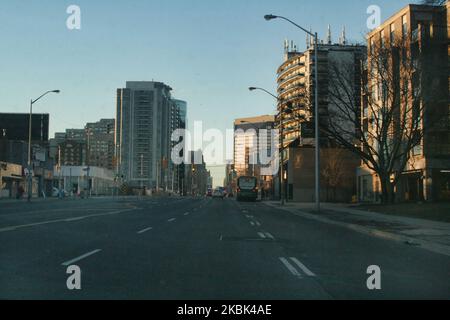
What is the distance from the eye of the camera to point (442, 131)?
44.6 meters

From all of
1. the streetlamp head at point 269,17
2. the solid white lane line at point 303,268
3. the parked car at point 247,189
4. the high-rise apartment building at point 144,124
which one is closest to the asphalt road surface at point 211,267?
the solid white lane line at point 303,268

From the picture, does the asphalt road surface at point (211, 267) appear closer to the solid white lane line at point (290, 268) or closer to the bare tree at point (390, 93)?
the solid white lane line at point (290, 268)

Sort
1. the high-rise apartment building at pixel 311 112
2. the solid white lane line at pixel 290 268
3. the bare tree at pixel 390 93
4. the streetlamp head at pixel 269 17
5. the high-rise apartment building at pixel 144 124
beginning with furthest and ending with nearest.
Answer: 1. the high-rise apartment building at pixel 144 124
2. the high-rise apartment building at pixel 311 112
3. the bare tree at pixel 390 93
4. the streetlamp head at pixel 269 17
5. the solid white lane line at pixel 290 268

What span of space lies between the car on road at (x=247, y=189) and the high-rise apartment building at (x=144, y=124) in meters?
24.3

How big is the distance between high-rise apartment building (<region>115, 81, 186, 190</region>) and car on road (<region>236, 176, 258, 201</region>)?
2432 cm

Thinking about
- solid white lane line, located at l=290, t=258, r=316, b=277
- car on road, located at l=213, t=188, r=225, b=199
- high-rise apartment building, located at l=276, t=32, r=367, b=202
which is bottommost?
car on road, located at l=213, t=188, r=225, b=199

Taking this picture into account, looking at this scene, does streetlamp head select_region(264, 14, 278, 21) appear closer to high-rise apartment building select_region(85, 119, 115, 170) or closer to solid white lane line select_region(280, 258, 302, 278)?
solid white lane line select_region(280, 258, 302, 278)

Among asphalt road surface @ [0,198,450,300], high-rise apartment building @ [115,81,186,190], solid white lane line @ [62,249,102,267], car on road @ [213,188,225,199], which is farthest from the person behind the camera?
car on road @ [213,188,225,199]

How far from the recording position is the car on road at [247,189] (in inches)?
2990

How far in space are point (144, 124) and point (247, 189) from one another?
144ft

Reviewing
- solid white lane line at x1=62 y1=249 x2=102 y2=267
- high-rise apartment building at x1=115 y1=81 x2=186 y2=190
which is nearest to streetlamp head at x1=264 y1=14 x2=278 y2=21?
solid white lane line at x1=62 y1=249 x2=102 y2=267

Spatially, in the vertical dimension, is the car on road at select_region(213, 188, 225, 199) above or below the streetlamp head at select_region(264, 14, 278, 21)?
below

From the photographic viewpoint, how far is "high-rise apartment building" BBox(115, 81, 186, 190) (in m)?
106
